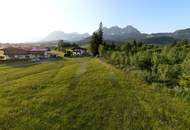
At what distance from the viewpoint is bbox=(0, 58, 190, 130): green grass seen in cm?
1939

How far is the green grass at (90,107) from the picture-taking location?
19.4m

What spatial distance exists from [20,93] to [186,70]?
22.2 metres

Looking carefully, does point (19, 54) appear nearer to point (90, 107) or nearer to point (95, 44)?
point (95, 44)

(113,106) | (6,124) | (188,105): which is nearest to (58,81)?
(113,106)

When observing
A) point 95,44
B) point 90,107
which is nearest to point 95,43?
point 95,44

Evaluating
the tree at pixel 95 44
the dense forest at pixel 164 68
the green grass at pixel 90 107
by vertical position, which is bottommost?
the green grass at pixel 90 107

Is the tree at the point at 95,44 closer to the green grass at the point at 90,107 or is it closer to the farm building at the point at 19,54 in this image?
the farm building at the point at 19,54

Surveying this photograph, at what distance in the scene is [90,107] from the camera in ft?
78.8

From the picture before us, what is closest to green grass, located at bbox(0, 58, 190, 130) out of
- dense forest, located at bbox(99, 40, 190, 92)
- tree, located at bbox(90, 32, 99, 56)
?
dense forest, located at bbox(99, 40, 190, 92)

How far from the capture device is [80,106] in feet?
79.8

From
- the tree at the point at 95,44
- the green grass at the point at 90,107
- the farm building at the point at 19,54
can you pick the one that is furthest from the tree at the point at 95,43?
the green grass at the point at 90,107

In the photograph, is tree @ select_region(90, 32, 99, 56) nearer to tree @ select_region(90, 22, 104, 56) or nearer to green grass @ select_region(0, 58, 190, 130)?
tree @ select_region(90, 22, 104, 56)

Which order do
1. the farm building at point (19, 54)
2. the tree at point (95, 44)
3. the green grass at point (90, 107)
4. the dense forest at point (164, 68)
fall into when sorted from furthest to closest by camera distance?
the tree at point (95, 44), the farm building at point (19, 54), the dense forest at point (164, 68), the green grass at point (90, 107)

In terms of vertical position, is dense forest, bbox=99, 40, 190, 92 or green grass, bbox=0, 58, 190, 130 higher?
dense forest, bbox=99, 40, 190, 92
